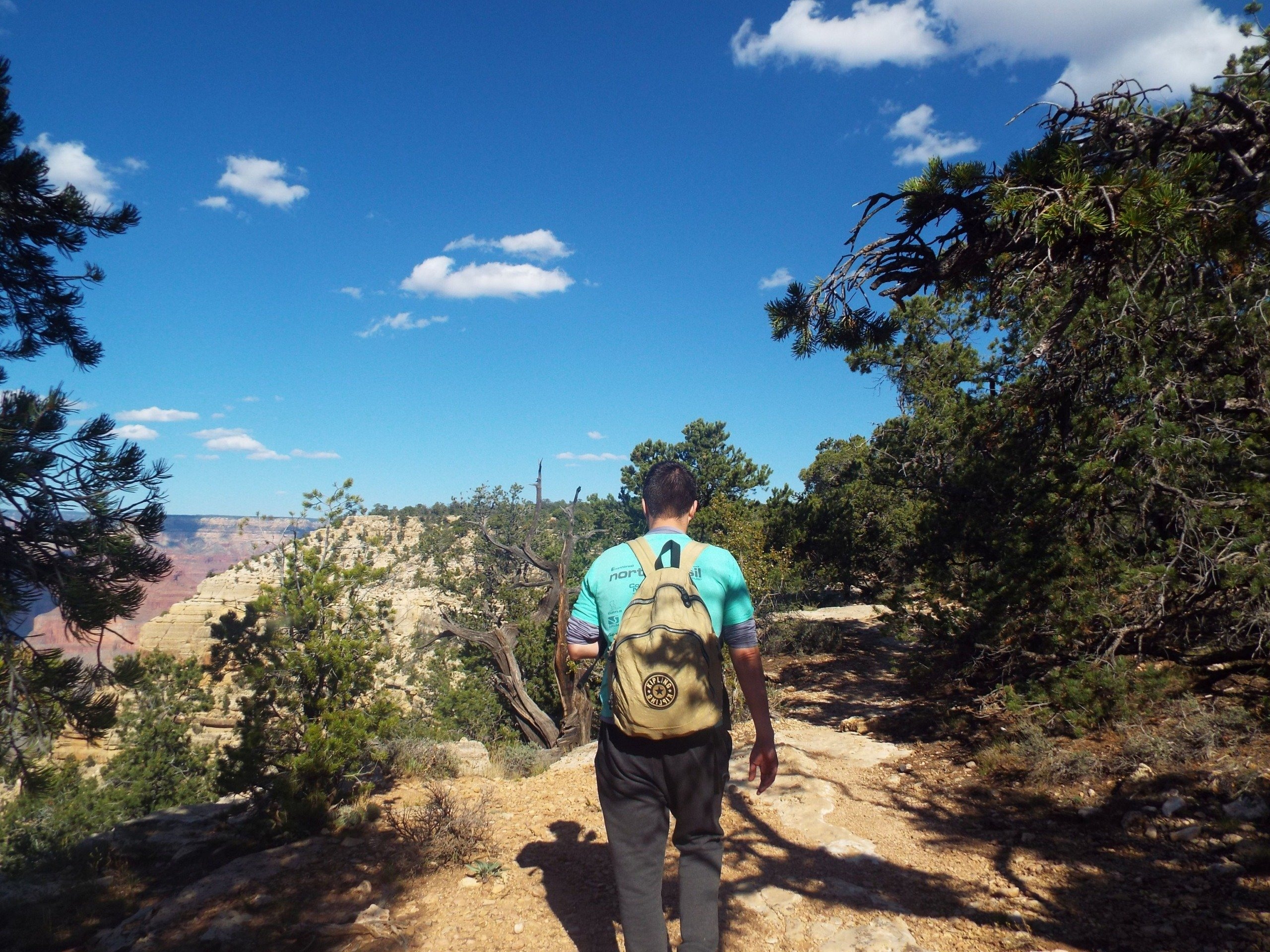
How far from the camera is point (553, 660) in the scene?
12031 mm

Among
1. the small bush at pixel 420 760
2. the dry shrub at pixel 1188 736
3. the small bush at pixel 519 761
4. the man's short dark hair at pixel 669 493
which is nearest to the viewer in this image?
the man's short dark hair at pixel 669 493

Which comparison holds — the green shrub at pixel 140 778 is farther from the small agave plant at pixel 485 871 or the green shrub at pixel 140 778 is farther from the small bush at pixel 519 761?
the small agave plant at pixel 485 871

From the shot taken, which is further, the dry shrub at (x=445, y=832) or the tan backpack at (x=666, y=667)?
the dry shrub at (x=445, y=832)

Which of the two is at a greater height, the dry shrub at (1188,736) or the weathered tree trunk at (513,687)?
the dry shrub at (1188,736)

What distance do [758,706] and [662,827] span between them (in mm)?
477

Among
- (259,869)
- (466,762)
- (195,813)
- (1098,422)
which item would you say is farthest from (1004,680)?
(195,813)

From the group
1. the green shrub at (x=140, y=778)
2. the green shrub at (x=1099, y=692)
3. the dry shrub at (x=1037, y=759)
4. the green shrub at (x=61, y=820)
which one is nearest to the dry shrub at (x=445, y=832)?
the dry shrub at (x=1037, y=759)

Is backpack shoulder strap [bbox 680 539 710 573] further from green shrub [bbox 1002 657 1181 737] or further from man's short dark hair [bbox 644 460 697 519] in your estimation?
green shrub [bbox 1002 657 1181 737]

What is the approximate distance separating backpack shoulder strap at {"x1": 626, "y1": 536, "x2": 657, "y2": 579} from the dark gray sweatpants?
1.64 feet

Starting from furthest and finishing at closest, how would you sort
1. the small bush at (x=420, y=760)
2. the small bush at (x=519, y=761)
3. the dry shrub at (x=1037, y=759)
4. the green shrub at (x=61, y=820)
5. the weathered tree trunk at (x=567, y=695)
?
the weathered tree trunk at (x=567, y=695)
the green shrub at (x=61, y=820)
the small bush at (x=519, y=761)
the small bush at (x=420, y=760)
the dry shrub at (x=1037, y=759)

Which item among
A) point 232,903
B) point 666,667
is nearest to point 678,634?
point 666,667

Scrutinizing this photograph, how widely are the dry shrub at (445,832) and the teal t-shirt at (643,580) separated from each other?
211 centimetres

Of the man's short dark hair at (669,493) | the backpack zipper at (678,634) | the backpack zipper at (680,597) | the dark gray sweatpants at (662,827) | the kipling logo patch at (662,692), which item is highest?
the man's short dark hair at (669,493)

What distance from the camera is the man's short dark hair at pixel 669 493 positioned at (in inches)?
92.0
